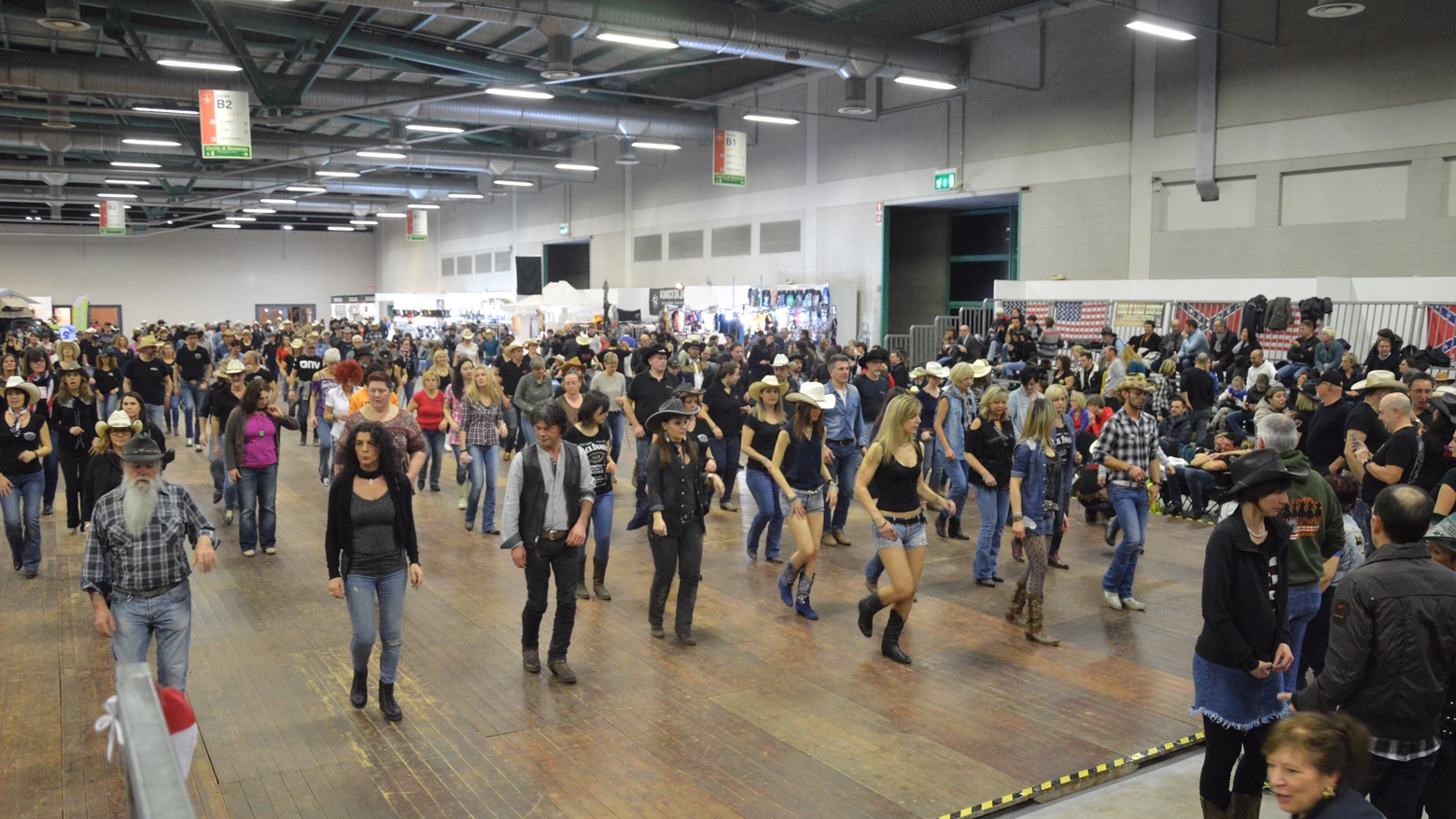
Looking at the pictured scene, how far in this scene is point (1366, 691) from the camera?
361 cm

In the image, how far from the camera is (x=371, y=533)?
5492mm

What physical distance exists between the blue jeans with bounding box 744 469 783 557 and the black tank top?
2.05 meters

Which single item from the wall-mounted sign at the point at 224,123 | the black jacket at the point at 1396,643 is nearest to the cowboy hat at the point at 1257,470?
the black jacket at the point at 1396,643

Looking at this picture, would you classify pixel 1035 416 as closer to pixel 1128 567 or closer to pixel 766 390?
pixel 1128 567

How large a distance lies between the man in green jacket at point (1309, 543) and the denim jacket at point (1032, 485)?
2251 mm

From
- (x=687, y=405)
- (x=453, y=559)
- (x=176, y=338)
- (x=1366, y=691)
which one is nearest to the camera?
(x=1366, y=691)

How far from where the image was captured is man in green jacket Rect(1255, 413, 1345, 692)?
4.91 metres

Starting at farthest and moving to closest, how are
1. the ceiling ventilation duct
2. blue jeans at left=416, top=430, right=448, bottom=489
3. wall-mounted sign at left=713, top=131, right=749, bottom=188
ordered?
1. wall-mounted sign at left=713, top=131, right=749, bottom=188
2. the ceiling ventilation duct
3. blue jeans at left=416, top=430, right=448, bottom=489

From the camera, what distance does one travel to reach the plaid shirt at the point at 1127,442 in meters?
7.72

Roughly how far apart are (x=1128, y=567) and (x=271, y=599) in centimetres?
674

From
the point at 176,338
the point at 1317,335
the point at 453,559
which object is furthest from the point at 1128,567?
the point at 176,338

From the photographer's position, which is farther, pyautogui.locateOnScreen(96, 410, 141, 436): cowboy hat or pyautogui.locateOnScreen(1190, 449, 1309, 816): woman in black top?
pyautogui.locateOnScreen(96, 410, 141, 436): cowboy hat

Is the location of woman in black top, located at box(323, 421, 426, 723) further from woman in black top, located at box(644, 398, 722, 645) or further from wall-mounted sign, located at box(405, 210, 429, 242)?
wall-mounted sign, located at box(405, 210, 429, 242)

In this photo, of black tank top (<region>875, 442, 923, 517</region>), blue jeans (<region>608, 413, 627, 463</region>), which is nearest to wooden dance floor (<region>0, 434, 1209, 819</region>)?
black tank top (<region>875, 442, 923, 517</region>)
